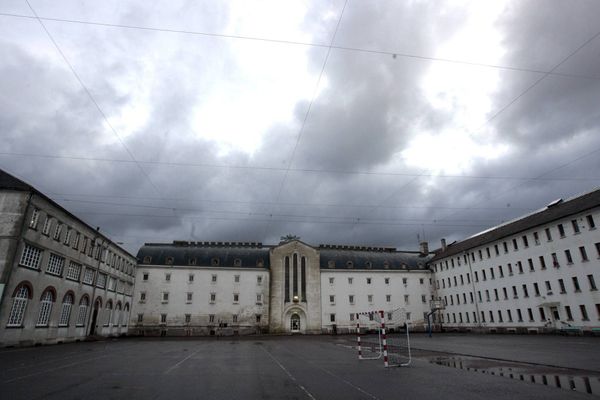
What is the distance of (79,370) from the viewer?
14.6 metres

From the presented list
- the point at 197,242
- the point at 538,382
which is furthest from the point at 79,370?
the point at 197,242

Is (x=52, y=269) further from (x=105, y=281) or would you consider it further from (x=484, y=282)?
(x=484, y=282)

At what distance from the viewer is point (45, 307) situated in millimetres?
31750

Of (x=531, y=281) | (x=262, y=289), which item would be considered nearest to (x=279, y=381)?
(x=531, y=281)

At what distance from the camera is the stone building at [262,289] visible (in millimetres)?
60531

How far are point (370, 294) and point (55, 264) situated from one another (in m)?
50.6

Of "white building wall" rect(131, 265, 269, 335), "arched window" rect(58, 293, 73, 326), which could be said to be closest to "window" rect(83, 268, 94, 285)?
"arched window" rect(58, 293, 73, 326)

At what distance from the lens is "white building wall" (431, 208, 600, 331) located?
39750 mm

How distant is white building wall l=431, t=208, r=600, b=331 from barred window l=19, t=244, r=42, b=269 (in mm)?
54155

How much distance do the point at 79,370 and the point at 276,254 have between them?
169ft

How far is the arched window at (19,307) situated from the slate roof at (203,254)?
113 ft

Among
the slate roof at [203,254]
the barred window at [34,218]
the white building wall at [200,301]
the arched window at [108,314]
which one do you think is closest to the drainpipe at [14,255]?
the barred window at [34,218]

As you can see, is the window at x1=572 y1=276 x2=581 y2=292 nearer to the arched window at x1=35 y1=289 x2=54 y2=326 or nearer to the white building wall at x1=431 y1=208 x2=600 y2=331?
the white building wall at x1=431 y1=208 x2=600 y2=331

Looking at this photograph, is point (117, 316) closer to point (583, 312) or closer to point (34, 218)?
point (34, 218)
